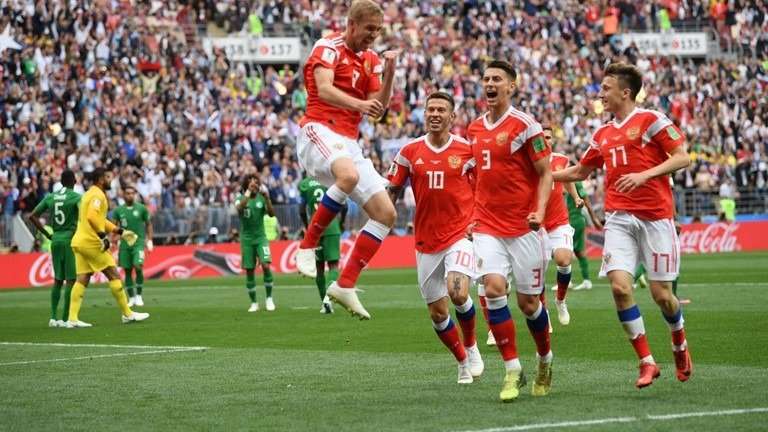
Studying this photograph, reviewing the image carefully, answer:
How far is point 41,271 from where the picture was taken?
35.9 m

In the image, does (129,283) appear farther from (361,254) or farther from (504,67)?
(504,67)

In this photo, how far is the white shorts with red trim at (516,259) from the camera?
11.4 m

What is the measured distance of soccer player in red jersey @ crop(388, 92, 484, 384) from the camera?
12.4 metres

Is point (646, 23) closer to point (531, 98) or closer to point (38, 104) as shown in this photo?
point (531, 98)

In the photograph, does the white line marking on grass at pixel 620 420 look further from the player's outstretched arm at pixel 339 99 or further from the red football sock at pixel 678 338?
the player's outstretched arm at pixel 339 99

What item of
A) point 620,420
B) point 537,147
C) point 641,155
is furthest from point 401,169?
point 620,420

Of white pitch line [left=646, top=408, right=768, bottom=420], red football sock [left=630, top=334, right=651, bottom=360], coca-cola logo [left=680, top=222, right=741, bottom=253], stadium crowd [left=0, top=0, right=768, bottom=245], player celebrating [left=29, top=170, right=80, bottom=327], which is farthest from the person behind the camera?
coca-cola logo [left=680, top=222, right=741, bottom=253]

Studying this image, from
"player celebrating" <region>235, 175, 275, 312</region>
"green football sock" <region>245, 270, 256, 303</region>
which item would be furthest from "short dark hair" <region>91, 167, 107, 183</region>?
"green football sock" <region>245, 270, 256, 303</region>

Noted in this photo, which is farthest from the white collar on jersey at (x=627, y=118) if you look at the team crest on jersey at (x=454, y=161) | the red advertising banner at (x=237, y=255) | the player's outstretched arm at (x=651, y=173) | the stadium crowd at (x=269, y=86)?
the stadium crowd at (x=269, y=86)

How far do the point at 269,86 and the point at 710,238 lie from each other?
51.4 ft

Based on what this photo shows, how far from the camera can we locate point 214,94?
42781mm

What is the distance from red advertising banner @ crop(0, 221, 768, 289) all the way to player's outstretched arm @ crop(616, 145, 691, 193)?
2627 centimetres

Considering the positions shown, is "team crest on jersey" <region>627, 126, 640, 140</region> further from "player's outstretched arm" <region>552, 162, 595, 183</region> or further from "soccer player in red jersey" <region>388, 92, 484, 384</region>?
"soccer player in red jersey" <region>388, 92, 484, 384</region>

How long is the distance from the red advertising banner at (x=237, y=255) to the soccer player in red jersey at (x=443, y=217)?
2466 cm
